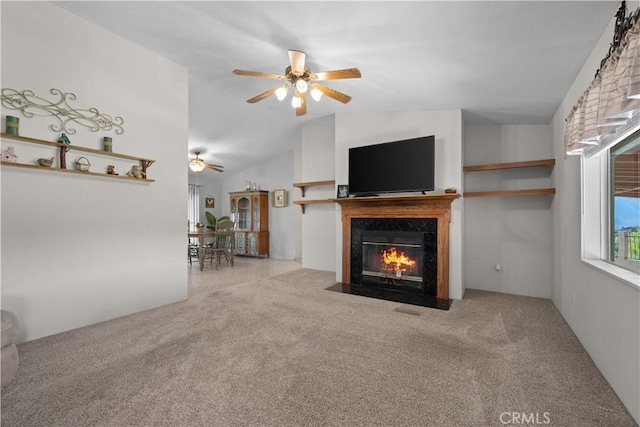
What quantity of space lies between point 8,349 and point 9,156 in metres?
1.74

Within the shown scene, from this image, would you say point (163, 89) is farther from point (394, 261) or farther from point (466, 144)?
point (466, 144)

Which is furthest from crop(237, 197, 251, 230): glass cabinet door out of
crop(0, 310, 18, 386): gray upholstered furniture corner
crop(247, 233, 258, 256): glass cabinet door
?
crop(0, 310, 18, 386): gray upholstered furniture corner

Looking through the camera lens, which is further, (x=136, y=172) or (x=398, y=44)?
(x=136, y=172)

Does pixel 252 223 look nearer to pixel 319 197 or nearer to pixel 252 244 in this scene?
pixel 252 244

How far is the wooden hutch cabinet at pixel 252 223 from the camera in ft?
24.4

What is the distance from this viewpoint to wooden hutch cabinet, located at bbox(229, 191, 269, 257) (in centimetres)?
743

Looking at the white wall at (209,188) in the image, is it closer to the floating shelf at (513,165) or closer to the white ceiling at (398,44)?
the white ceiling at (398,44)

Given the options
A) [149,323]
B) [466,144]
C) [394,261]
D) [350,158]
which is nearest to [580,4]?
[466,144]

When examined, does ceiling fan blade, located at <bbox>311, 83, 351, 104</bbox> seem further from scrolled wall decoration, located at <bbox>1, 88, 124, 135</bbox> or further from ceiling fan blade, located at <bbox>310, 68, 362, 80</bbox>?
scrolled wall decoration, located at <bbox>1, 88, 124, 135</bbox>

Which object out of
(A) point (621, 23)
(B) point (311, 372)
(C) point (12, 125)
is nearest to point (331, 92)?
(A) point (621, 23)

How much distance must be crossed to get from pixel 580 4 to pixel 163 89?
3.87 metres

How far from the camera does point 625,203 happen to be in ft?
6.40

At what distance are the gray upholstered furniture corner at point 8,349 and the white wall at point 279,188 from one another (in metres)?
5.85

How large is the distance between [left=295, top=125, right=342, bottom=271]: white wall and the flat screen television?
1.33 m
